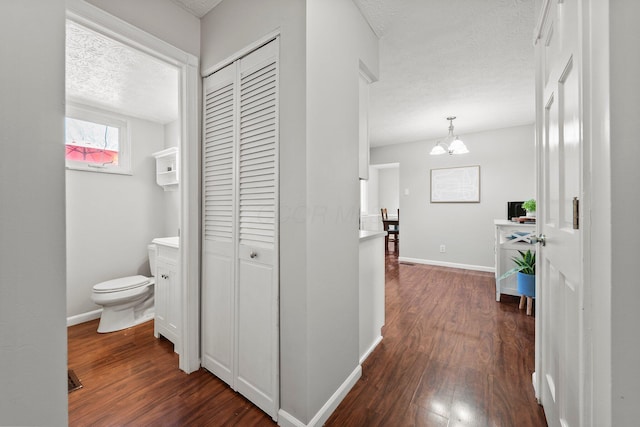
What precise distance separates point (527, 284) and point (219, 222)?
290 centimetres

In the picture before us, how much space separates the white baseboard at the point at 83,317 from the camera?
2.50m

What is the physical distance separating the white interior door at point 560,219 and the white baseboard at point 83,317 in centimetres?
359

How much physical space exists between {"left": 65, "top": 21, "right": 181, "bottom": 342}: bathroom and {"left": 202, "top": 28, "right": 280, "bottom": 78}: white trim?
574 mm

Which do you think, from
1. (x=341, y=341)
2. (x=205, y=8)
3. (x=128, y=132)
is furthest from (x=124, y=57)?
(x=341, y=341)

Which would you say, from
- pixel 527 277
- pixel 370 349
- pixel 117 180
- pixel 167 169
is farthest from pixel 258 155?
pixel 527 277

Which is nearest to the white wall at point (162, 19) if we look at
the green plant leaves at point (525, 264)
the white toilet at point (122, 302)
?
the white toilet at point (122, 302)

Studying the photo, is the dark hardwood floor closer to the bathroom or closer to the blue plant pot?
the blue plant pot

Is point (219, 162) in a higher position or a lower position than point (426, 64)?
lower

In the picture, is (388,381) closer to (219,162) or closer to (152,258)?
(219,162)

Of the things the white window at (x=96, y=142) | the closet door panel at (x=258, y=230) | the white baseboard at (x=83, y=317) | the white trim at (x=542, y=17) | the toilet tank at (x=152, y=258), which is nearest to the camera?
the white trim at (x=542, y=17)

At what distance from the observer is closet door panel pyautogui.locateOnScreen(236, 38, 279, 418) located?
136cm

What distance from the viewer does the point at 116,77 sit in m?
2.24

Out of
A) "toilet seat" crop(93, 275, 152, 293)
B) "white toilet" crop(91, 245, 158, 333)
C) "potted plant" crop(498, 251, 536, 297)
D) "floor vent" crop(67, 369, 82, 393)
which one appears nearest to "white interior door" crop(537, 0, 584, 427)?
"potted plant" crop(498, 251, 536, 297)

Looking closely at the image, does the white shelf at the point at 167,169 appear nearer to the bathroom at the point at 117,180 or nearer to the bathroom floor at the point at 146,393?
the bathroom at the point at 117,180
